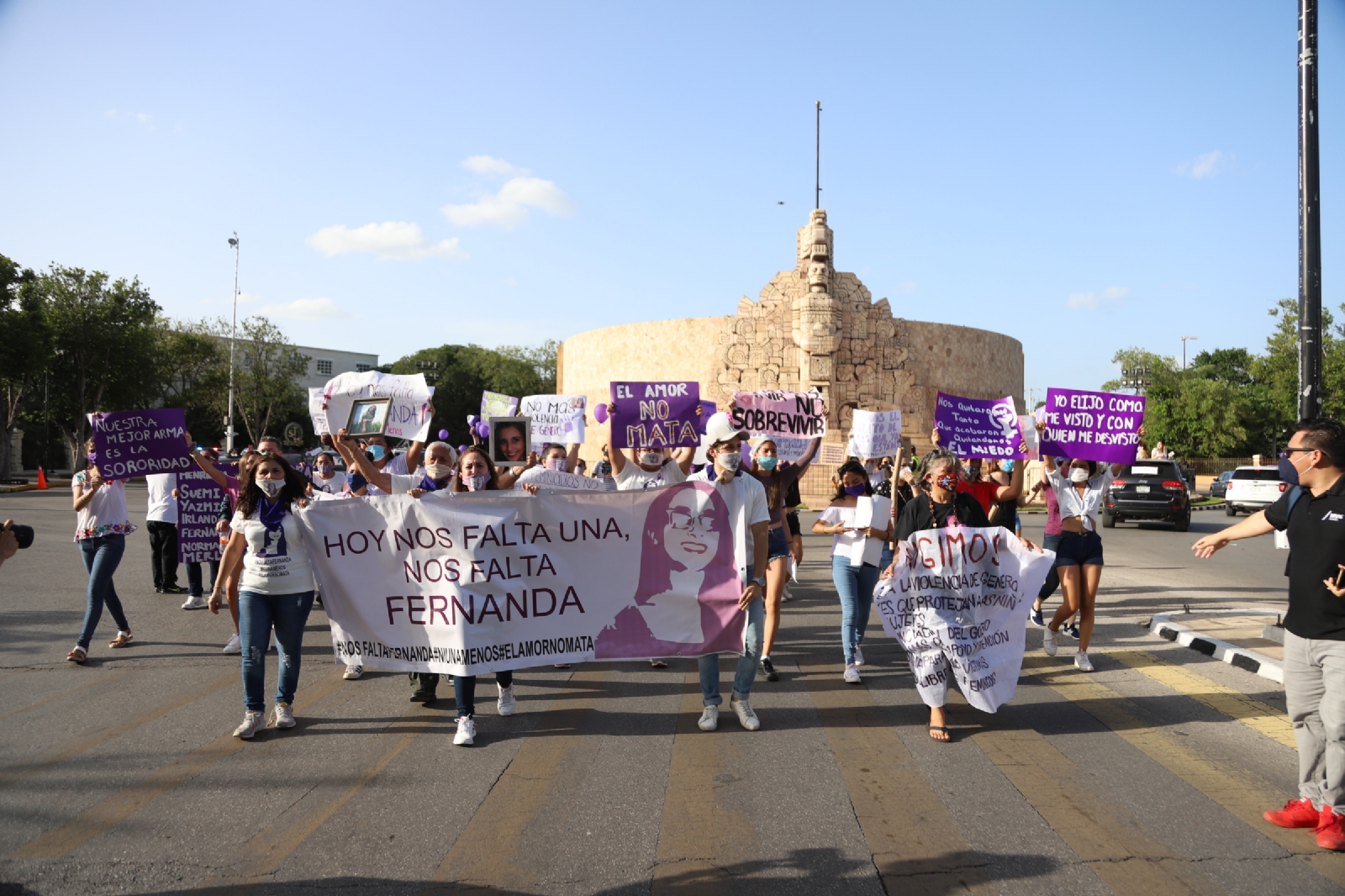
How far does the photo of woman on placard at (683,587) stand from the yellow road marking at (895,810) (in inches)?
38.2

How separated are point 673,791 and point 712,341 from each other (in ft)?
112

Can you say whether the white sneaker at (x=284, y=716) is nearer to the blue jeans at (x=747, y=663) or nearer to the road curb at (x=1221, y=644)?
the blue jeans at (x=747, y=663)

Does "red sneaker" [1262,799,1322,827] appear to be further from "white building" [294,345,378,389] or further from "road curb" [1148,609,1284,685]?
"white building" [294,345,378,389]

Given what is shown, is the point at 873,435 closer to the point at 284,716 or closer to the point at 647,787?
the point at 647,787

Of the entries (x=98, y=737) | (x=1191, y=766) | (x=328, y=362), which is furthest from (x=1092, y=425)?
(x=328, y=362)

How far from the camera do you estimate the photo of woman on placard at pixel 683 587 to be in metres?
6.20

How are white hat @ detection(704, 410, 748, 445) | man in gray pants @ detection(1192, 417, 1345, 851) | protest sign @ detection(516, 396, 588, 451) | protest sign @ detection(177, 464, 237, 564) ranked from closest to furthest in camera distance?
man in gray pants @ detection(1192, 417, 1345, 851), white hat @ detection(704, 410, 748, 445), protest sign @ detection(177, 464, 237, 564), protest sign @ detection(516, 396, 588, 451)

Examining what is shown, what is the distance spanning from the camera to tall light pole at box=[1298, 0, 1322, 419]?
338 inches

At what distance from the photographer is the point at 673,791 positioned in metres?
4.90

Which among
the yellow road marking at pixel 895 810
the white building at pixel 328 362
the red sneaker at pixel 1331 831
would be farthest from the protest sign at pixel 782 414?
the white building at pixel 328 362

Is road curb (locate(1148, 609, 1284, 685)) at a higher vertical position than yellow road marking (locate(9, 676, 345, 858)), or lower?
lower

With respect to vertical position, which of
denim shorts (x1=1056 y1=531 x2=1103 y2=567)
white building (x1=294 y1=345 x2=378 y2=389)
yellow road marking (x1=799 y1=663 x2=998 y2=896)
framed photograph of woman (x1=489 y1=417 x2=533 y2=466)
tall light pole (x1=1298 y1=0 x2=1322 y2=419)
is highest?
white building (x1=294 y1=345 x2=378 y2=389)

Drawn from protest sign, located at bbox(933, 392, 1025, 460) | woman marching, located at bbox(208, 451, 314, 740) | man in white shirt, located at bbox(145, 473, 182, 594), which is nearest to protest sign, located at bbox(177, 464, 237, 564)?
man in white shirt, located at bbox(145, 473, 182, 594)

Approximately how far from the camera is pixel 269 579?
5.97 m
